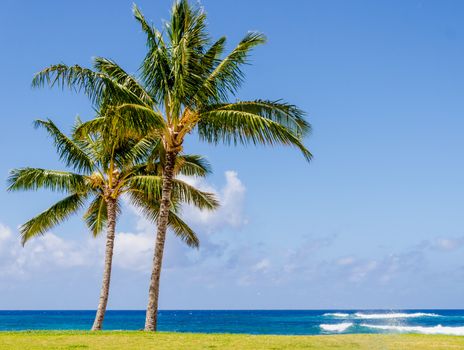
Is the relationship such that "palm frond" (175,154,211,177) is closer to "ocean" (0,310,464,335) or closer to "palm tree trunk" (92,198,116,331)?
"palm tree trunk" (92,198,116,331)

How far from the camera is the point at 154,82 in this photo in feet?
59.1

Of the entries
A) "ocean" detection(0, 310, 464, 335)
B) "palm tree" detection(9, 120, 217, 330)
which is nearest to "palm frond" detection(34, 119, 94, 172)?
"palm tree" detection(9, 120, 217, 330)

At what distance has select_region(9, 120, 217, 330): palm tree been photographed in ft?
68.5

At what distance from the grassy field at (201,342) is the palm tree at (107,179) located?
5754mm

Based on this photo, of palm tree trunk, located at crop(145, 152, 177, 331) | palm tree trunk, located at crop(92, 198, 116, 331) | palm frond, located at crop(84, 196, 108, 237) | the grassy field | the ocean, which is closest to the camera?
the grassy field

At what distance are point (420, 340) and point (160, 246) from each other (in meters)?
7.29

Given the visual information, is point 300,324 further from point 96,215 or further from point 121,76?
point 121,76

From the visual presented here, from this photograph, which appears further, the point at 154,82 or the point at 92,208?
the point at 92,208

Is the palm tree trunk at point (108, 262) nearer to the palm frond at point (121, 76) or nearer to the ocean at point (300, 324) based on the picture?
the palm frond at point (121, 76)

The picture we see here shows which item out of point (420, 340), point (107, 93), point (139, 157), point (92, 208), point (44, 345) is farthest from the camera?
point (92, 208)

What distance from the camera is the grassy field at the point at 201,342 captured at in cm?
1276

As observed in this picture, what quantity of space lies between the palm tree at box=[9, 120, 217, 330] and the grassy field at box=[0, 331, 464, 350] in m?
A: 5.75

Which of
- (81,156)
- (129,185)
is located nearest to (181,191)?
(129,185)

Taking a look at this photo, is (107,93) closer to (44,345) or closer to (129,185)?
(129,185)
